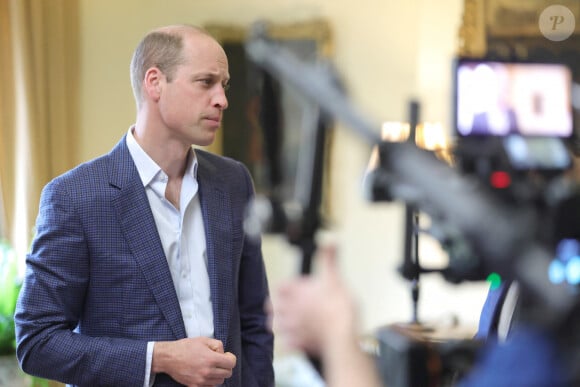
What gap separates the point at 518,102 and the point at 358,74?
454 centimetres

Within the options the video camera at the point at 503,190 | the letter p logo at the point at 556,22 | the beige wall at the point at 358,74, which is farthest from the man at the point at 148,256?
the letter p logo at the point at 556,22

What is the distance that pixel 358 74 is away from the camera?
5.43 metres

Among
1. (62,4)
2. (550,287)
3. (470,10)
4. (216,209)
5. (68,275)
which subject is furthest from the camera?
(470,10)

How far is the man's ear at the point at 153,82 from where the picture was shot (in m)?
1.92

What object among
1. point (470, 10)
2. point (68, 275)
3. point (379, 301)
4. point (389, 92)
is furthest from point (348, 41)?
point (68, 275)

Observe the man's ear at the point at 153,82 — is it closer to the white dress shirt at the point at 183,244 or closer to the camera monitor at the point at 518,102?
the white dress shirt at the point at 183,244

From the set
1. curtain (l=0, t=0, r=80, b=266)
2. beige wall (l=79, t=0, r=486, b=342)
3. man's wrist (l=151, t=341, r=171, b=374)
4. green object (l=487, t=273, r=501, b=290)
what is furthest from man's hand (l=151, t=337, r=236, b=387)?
beige wall (l=79, t=0, r=486, b=342)

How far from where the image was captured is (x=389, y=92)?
5.46 meters

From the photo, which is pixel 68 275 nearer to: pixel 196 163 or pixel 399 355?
pixel 196 163

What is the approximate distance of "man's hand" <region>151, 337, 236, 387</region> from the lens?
70.0 inches

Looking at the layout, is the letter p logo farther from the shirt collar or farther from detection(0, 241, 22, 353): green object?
the shirt collar

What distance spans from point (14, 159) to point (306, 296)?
3888mm

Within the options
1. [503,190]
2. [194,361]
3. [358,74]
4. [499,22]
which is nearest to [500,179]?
[503,190]

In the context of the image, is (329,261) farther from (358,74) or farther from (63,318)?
(358,74)
